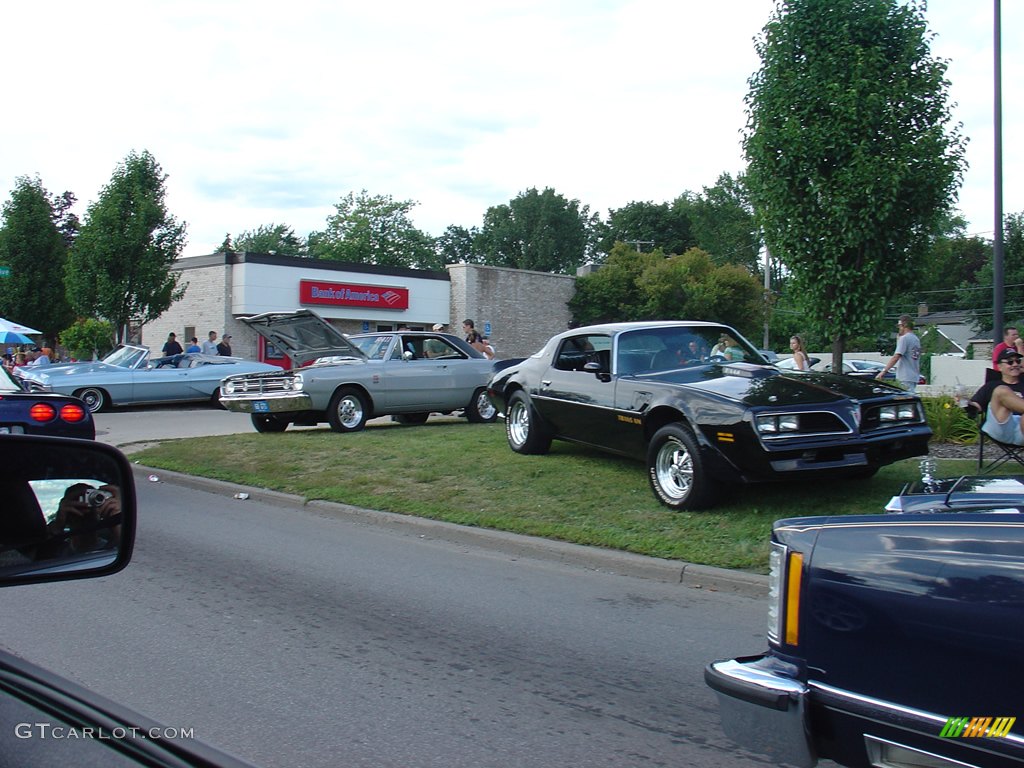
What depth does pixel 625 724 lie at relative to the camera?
162 inches

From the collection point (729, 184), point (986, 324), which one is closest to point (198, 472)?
point (986, 324)

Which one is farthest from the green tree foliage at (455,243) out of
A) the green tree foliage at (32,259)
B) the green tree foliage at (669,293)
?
the green tree foliage at (32,259)

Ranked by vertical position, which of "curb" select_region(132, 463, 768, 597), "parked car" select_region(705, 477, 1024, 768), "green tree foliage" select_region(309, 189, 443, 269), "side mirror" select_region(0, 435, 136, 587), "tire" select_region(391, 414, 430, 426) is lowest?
"curb" select_region(132, 463, 768, 597)

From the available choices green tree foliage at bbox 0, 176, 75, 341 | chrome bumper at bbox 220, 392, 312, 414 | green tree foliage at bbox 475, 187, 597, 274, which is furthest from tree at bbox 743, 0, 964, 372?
green tree foliage at bbox 475, 187, 597, 274

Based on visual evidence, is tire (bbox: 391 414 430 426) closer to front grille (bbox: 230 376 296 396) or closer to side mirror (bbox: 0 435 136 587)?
Result: front grille (bbox: 230 376 296 396)

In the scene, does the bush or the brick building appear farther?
the brick building

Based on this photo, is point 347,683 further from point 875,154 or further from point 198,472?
point 875,154

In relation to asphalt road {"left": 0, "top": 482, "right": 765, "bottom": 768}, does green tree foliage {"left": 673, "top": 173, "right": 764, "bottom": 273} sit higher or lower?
higher

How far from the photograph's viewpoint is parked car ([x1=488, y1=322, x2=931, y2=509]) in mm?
7559

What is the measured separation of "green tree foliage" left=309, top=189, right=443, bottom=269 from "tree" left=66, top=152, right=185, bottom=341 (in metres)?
45.0

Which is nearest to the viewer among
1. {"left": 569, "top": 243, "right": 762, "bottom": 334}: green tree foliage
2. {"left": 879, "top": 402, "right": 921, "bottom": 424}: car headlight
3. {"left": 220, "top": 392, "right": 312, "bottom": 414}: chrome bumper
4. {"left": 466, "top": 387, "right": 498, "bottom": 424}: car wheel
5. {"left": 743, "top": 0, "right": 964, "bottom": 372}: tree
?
{"left": 879, "top": 402, "right": 921, "bottom": 424}: car headlight

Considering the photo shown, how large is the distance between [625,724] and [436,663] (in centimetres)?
123

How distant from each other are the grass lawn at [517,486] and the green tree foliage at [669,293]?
1263 inches

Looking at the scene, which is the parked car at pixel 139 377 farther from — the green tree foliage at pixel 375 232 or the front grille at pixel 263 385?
the green tree foliage at pixel 375 232
